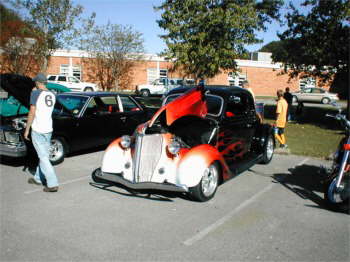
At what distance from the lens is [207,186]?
219 inches

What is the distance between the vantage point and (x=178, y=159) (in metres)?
5.41

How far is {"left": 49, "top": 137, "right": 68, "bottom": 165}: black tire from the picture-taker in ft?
25.0

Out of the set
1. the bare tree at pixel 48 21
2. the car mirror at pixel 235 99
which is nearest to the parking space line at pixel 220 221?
the car mirror at pixel 235 99

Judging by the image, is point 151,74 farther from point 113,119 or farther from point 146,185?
point 146,185

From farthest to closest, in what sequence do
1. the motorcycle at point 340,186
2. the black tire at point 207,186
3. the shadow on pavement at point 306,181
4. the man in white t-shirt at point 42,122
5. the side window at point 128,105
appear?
the side window at point 128,105 → the shadow on pavement at point 306,181 → the man in white t-shirt at point 42,122 → the black tire at point 207,186 → the motorcycle at point 340,186

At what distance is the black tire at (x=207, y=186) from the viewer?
5.28 m

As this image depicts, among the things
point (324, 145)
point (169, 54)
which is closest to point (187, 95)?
point (324, 145)

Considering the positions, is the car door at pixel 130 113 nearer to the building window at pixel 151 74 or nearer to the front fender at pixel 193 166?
the front fender at pixel 193 166

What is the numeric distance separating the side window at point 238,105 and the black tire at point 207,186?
1.52 meters

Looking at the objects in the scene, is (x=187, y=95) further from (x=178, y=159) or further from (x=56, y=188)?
(x=56, y=188)

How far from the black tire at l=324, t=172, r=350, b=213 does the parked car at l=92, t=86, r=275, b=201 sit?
160 centimetres

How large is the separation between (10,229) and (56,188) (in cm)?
151

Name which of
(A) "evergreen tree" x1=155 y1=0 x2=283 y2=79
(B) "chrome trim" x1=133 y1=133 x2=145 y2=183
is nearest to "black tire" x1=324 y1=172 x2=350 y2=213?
(B) "chrome trim" x1=133 y1=133 x2=145 y2=183

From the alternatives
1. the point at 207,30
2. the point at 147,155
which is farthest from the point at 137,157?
the point at 207,30
